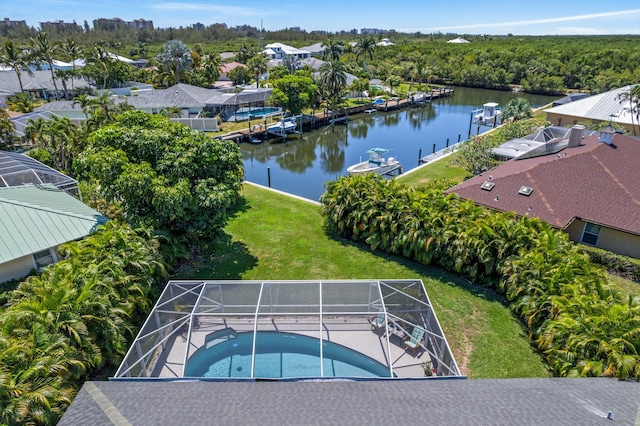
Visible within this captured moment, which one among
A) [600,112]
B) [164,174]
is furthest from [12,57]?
[600,112]

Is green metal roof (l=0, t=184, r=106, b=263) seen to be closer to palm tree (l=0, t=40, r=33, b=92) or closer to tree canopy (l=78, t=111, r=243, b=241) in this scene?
tree canopy (l=78, t=111, r=243, b=241)

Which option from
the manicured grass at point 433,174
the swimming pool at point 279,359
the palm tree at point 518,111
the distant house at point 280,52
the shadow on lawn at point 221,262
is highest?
the distant house at point 280,52

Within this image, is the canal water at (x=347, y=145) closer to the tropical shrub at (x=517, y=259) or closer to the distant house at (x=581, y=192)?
the tropical shrub at (x=517, y=259)

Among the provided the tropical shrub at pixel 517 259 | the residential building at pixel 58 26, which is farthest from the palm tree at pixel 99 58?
the residential building at pixel 58 26

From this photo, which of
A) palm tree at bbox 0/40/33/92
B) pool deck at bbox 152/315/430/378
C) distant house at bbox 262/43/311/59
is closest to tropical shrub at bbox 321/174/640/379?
pool deck at bbox 152/315/430/378

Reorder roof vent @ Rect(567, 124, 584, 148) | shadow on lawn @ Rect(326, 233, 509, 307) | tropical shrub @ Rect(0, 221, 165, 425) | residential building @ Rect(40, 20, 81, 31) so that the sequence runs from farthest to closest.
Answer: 1. residential building @ Rect(40, 20, 81, 31)
2. roof vent @ Rect(567, 124, 584, 148)
3. shadow on lawn @ Rect(326, 233, 509, 307)
4. tropical shrub @ Rect(0, 221, 165, 425)

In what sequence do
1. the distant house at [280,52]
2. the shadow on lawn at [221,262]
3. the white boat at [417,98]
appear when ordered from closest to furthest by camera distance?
the shadow on lawn at [221,262] < the white boat at [417,98] < the distant house at [280,52]
